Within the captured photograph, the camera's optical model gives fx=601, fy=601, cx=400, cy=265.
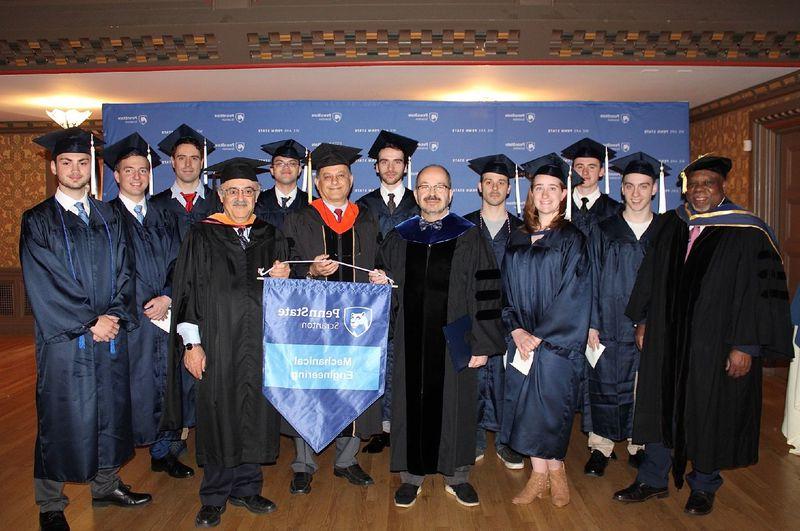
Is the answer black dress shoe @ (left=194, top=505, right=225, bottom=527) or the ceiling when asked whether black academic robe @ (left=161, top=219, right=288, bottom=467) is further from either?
the ceiling

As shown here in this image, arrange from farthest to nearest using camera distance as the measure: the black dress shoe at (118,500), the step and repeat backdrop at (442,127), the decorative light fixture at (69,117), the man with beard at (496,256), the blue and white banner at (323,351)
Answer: the decorative light fixture at (69,117) < the step and repeat backdrop at (442,127) < the man with beard at (496,256) < the black dress shoe at (118,500) < the blue and white banner at (323,351)

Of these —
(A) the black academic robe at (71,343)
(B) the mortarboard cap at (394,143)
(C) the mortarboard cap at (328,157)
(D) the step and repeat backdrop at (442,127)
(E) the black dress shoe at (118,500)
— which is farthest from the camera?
(D) the step and repeat backdrop at (442,127)

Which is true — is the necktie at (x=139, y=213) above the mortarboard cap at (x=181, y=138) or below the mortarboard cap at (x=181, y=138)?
below

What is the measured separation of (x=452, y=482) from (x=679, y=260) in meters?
1.84

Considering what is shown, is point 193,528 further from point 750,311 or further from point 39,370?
point 750,311

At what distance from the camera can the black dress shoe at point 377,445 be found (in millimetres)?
4367

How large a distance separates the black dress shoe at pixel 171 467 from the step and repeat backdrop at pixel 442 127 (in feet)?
10.4

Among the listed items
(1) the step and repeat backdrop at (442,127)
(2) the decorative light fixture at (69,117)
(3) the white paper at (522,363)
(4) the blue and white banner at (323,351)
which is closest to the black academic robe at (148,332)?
(4) the blue and white banner at (323,351)

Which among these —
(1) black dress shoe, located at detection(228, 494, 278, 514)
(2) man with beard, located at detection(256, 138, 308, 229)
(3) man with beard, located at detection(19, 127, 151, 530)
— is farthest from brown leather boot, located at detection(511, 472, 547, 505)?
(2) man with beard, located at detection(256, 138, 308, 229)

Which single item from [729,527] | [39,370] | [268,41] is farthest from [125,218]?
[729,527]

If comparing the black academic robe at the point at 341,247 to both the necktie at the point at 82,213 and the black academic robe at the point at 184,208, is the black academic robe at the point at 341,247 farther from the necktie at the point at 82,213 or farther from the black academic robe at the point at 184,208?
the necktie at the point at 82,213

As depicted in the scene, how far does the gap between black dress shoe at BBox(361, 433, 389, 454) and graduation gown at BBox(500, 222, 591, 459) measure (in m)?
1.32

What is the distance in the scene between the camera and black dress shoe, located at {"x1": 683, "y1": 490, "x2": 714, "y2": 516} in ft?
10.9

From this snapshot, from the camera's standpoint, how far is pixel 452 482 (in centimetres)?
351
